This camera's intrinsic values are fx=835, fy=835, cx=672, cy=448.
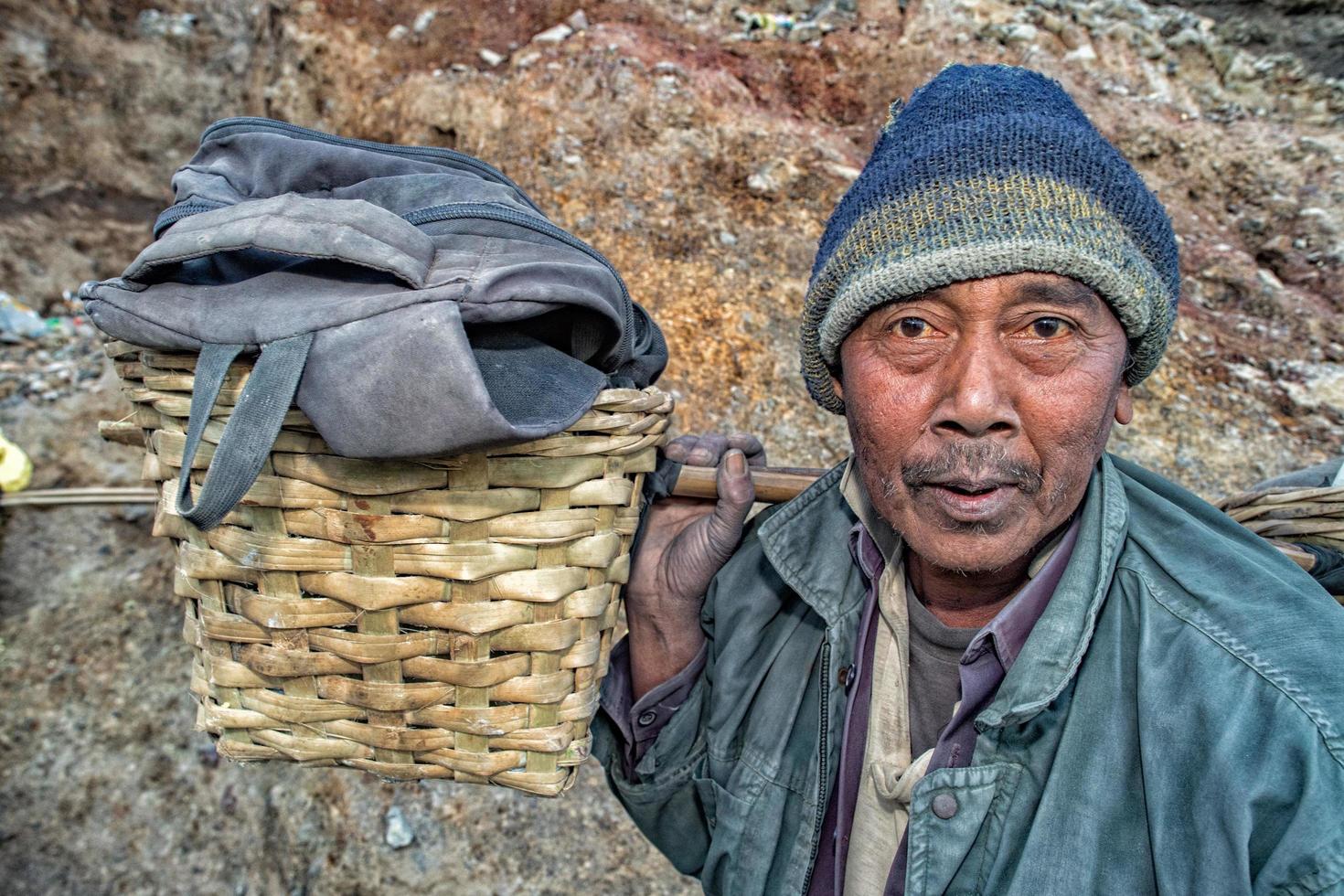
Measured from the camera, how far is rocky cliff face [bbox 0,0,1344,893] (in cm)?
311

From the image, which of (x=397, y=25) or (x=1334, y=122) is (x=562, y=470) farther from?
(x=1334, y=122)

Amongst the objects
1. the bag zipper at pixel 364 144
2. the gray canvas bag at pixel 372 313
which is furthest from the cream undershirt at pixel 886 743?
the bag zipper at pixel 364 144

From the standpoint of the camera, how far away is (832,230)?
1427 millimetres

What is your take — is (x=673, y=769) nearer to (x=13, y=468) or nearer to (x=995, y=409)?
(x=995, y=409)

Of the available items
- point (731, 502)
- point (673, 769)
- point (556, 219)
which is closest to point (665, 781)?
point (673, 769)

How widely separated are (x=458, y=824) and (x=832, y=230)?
8.09 ft

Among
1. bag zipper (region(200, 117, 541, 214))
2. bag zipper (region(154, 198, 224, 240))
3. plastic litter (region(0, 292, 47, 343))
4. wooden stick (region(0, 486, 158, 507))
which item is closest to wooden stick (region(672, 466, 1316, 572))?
bag zipper (region(200, 117, 541, 214))

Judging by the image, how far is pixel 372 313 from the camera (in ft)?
3.39

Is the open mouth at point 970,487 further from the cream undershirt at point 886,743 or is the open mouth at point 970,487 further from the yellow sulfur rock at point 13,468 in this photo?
the yellow sulfur rock at point 13,468

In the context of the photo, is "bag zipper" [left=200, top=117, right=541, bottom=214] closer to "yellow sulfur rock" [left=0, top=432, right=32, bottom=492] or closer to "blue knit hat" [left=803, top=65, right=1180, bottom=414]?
"blue knit hat" [left=803, top=65, right=1180, bottom=414]

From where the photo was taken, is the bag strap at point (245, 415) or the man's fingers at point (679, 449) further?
the man's fingers at point (679, 449)

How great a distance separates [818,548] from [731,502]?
19cm

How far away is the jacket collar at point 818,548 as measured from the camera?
4.99 feet

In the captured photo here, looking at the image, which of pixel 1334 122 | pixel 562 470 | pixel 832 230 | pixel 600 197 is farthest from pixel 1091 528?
pixel 1334 122
